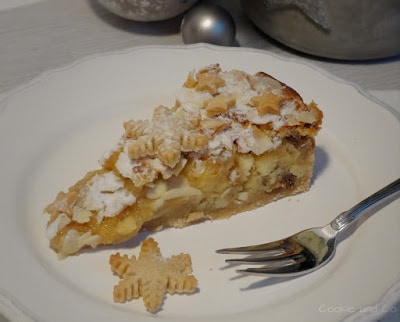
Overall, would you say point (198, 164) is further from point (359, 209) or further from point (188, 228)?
point (359, 209)

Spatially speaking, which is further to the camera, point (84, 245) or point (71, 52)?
point (71, 52)

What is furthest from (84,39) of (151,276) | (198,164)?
(151,276)

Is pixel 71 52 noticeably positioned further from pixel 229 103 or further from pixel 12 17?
pixel 229 103

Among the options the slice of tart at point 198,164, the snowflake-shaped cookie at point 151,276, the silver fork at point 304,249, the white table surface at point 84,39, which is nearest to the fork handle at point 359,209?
the silver fork at point 304,249

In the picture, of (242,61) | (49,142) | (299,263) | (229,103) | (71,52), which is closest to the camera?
(299,263)

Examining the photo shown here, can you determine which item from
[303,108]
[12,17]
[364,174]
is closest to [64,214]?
[303,108]

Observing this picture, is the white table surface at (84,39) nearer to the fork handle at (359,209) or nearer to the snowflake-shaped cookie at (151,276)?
the fork handle at (359,209)

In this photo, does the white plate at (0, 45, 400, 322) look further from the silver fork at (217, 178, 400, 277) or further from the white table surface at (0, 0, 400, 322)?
the white table surface at (0, 0, 400, 322)
